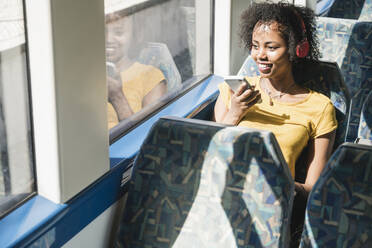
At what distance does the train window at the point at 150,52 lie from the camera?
6.20 feet

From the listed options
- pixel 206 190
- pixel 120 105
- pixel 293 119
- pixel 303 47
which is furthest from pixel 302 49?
pixel 206 190

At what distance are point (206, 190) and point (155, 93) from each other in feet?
2.72

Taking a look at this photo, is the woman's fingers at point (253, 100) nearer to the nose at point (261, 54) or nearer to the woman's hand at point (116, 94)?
the nose at point (261, 54)

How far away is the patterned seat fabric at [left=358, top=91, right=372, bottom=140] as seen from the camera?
2.36 metres

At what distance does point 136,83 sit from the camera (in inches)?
82.1

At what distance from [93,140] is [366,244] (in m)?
0.75

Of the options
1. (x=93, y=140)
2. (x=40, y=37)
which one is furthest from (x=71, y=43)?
(x=93, y=140)

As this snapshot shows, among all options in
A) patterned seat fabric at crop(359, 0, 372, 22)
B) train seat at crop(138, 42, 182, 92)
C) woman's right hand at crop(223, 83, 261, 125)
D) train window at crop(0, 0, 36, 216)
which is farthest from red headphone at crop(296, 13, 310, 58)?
patterned seat fabric at crop(359, 0, 372, 22)

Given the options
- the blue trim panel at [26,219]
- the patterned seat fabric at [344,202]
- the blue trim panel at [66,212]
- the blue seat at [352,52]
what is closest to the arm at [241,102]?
the blue trim panel at [66,212]

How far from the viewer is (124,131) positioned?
1.97 m

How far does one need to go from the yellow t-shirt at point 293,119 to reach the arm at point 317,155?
0.8 inches

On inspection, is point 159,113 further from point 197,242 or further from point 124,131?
point 197,242

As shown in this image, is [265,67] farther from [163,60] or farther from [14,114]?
[14,114]

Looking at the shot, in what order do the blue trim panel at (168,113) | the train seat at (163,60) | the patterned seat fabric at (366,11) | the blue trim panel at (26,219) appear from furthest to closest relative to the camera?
the patterned seat fabric at (366,11) → the train seat at (163,60) → the blue trim panel at (168,113) → the blue trim panel at (26,219)
